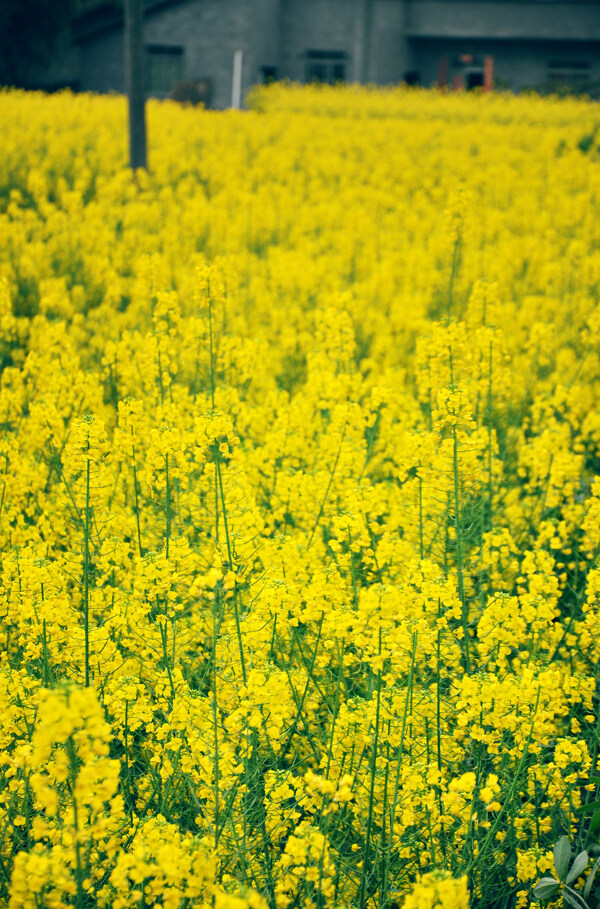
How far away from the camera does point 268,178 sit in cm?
1248

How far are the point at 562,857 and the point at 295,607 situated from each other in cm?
102

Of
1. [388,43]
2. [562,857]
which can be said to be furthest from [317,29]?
[562,857]

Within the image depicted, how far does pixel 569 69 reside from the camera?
103 ft

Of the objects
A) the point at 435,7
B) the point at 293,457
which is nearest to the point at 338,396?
the point at 293,457

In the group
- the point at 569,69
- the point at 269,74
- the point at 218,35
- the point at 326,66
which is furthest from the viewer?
the point at 569,69

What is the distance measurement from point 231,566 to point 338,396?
5.72ft

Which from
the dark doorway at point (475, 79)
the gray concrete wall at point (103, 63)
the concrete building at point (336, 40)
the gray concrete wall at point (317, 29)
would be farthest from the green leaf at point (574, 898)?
the dark doorway at point (475, 79)

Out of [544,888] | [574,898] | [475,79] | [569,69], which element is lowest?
[574,898]

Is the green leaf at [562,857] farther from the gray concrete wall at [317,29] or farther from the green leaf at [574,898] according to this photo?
the gray concrete wall at [317,29]

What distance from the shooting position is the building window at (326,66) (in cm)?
2993

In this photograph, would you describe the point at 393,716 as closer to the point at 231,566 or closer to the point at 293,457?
the point at 231,566

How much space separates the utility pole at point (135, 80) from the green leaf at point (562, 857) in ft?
33.6

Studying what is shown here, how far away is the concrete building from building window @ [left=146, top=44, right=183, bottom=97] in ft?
0.11

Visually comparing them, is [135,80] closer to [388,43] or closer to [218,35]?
[218,35]
